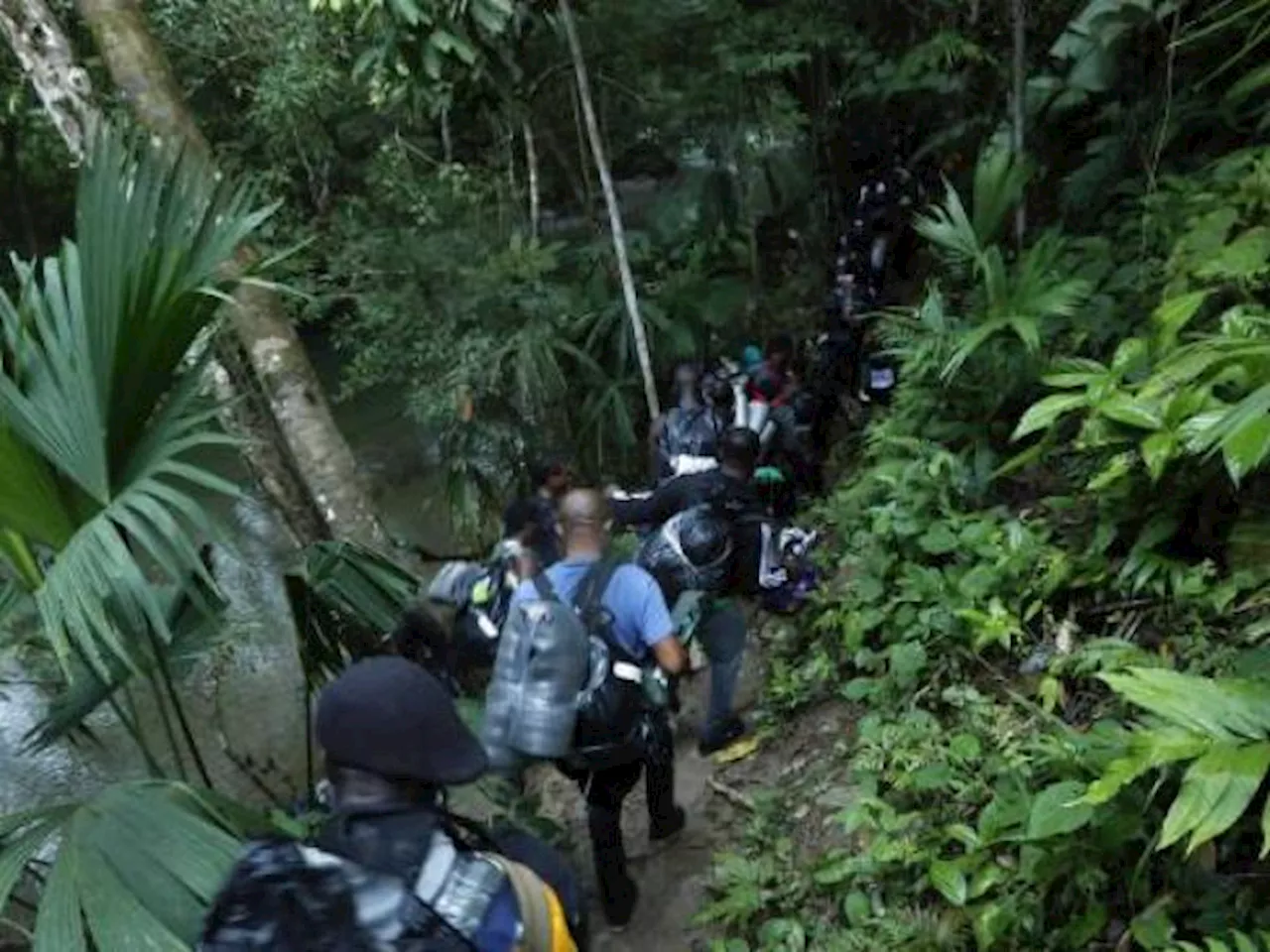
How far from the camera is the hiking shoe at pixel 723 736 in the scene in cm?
502

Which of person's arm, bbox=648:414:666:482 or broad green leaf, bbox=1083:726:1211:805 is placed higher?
broad green leaf, bbox=1083:726:1211:805

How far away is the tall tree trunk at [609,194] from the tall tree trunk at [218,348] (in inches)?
96.9

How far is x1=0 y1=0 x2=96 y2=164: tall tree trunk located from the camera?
16.3 ft

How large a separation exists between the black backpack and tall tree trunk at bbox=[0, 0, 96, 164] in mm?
3156

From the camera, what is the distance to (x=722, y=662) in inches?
195

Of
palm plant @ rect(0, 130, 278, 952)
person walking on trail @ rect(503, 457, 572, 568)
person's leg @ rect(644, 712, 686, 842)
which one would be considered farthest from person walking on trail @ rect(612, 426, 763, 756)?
palm plant @ rect(0, 130, 278, 952)

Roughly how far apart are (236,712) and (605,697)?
4672 millimetres

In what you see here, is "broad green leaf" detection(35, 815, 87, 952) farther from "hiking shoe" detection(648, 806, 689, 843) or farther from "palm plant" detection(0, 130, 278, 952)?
"hiking shoe" detection(648, 806, 689, 843)

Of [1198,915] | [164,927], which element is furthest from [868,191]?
Result: [164,927]

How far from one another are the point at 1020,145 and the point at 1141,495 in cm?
263

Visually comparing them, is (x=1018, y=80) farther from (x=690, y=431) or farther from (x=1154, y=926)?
(x=1154, y=926)

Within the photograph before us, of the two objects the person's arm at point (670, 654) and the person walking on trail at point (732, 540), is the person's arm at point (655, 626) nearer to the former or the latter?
the person's arm at point (670, 654)

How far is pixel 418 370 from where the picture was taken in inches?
314

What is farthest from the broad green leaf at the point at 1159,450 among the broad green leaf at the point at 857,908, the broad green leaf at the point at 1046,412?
the broad green leaf at the point at 857,908
